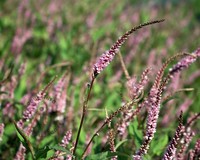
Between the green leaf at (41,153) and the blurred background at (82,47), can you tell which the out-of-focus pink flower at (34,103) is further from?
the blurred background at (82,47)

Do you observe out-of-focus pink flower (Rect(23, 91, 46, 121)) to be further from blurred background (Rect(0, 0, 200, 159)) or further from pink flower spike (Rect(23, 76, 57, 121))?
blurred background (Rect(0, 0, 200, 159))

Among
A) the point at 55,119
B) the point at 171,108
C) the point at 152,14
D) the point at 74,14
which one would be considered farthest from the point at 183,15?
the point at 55,119

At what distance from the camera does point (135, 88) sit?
9.42 ft

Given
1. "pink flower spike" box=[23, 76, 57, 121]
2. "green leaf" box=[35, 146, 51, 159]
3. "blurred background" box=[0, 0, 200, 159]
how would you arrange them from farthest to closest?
1. "blurred background" box=[0, 0, 200, 159]
2. "pink flower spike" box=[23, 76, 57, 121]
3. "green leaf" box=[35, 146, 51, 159]

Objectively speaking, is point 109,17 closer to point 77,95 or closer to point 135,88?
point 77,95

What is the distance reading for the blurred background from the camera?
208 inches

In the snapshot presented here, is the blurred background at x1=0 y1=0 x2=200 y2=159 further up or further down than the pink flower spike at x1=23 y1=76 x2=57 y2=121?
further down

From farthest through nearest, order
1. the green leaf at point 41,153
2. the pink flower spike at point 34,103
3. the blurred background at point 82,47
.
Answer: the blurred background at point 82,47, the pink flower spike at point 34,103, the green leaf at point 41,153

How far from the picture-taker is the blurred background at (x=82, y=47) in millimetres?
5273

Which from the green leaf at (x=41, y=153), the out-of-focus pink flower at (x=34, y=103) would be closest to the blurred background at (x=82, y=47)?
the out-of-focus pink flower at (x=34, y=103)

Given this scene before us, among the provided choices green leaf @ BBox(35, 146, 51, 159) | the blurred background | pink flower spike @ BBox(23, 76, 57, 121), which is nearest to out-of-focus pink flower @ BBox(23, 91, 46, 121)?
pink flower spike @ BBox(23, 76, 57, 121)

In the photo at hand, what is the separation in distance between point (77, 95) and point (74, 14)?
4.62m

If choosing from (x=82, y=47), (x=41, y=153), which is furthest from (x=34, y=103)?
(x=82, y=47)

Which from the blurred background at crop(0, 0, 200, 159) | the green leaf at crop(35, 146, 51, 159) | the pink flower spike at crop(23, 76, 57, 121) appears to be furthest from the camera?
the blurred background at crop(0, 0, 200, 159)
